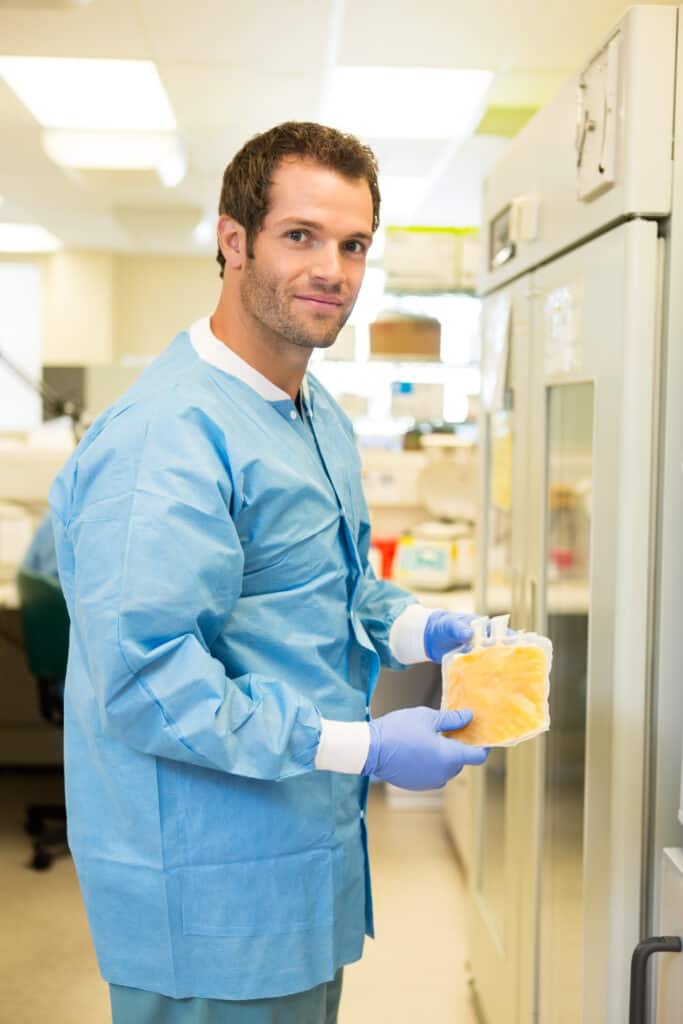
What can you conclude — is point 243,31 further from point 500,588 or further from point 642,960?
point 642,960

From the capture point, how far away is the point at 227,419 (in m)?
1.22

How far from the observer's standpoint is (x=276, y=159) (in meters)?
1.26

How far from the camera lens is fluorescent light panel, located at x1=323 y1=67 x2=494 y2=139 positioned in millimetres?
3629

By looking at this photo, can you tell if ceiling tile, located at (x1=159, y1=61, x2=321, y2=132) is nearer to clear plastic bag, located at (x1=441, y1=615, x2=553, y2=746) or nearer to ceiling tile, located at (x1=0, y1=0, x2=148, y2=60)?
ceiling tile, located at (x1=0, y1=0, x2=148, y2=60)

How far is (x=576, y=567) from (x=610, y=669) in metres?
0.28

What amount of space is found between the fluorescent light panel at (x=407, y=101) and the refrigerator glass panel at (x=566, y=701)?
230cm

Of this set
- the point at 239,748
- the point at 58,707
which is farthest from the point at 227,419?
the point at 58,707

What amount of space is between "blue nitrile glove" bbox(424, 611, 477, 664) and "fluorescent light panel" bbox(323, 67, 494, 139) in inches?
101

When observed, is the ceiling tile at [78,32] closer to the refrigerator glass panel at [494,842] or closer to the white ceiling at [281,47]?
the white ceiling at [281,47]

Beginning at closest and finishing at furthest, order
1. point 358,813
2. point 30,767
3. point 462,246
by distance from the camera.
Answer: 1. point 358,813
2. point 462,246
3. point 30,767

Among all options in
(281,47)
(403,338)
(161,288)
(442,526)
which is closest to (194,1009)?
(442,526)

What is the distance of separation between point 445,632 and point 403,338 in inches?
86.7

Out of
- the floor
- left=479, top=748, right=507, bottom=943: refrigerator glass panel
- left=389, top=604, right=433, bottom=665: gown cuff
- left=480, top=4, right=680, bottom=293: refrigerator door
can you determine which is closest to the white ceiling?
left=480, top=4, right=680, bottom=293: refrigerator door

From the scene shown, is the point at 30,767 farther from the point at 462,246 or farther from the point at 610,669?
the point at 610,669
